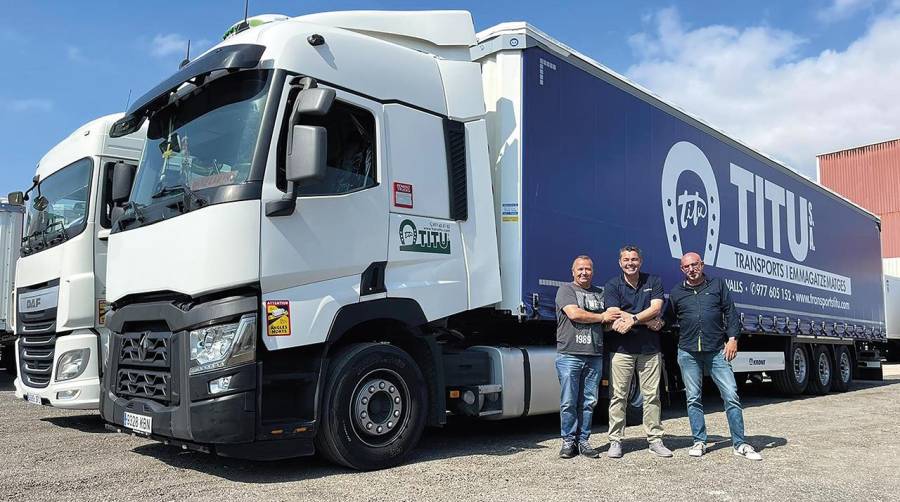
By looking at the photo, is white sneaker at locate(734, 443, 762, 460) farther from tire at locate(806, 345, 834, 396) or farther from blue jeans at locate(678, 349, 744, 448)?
tire at locate(806, 345, 834, 396)

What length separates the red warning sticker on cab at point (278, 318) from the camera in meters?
4.75

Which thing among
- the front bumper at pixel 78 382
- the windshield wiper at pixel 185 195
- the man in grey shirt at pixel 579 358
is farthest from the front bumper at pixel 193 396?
the man in grey shirt at pixel 579 358

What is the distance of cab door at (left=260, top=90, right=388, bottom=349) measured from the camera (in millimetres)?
4805

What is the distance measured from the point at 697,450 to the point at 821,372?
27.4 feet

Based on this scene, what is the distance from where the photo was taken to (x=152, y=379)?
16.5 feet

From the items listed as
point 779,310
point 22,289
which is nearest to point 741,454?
point 779,310

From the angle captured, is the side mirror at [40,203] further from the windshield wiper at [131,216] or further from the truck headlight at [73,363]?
the windshield wiper at [131,216]

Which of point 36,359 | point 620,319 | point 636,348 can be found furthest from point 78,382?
point 636,348

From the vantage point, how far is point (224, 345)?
4637 millimetres

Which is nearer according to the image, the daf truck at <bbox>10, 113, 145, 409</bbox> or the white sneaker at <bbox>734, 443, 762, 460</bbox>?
Answer: the white sneaker at <bbox>734, 443, 762, 460</bbox>

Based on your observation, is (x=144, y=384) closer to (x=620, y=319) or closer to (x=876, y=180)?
(x=620, y=319)

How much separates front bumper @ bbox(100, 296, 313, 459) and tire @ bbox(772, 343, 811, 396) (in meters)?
9.49

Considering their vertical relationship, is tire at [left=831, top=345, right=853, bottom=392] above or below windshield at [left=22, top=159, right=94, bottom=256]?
below

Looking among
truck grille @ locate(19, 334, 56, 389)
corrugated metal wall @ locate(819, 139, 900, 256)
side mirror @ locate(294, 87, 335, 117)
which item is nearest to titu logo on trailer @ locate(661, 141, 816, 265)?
side mirror @ locate(294, 87, 335, 117)
